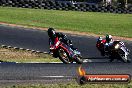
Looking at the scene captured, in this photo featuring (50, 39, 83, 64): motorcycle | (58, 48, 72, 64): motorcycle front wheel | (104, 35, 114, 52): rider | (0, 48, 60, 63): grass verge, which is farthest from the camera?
(0, 48, 60, 63): grass verge

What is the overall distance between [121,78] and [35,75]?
5.74 feet

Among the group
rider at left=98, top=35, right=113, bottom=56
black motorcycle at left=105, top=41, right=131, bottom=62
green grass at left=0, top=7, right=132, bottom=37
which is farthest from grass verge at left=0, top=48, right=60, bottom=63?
green grass at left=0, top=7, right=132, bottom=37

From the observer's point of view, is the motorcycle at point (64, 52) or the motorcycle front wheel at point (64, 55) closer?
the motorcycle at point (64, 52)

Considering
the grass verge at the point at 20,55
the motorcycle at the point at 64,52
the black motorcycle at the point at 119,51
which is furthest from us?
the grass verge at the point at 20,55

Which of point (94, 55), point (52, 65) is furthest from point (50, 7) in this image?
point (52, 65)

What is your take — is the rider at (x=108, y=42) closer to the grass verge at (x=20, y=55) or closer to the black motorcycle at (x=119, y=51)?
the black motorcycle at (x=119, y=51)

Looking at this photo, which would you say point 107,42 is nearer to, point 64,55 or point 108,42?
point 108,42

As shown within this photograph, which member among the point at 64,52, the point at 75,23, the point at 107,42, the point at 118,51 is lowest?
the point at 75,23

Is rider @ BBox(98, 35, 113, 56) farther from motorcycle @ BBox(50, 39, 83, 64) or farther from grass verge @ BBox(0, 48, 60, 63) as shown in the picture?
grass verge @ BBox(0, 48, 60, 63)

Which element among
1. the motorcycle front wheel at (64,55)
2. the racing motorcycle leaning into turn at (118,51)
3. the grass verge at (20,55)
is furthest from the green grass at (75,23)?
the motorcycle front wheel at (64,55)

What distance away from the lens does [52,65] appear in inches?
311

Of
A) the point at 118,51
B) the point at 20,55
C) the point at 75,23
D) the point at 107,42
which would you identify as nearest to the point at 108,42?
the point at 107,42

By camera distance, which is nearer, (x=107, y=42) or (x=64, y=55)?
(x=64, y=55)

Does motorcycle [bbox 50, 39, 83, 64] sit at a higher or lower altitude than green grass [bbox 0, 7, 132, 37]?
higher
